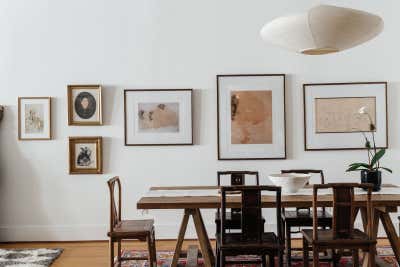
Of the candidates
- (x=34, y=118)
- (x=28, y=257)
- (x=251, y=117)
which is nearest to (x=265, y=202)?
(x=251, y=117)

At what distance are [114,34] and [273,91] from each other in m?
1.85

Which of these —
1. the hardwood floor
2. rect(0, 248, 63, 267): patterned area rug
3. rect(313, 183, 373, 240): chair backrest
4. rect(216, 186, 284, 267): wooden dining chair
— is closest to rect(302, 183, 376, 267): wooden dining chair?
rect(313, 183, 373, 240): chair backrest

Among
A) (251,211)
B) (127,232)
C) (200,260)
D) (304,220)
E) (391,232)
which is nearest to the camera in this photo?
(251,211)

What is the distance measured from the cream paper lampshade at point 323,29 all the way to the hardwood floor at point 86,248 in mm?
2461

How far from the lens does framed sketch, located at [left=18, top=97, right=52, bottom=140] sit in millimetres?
5043

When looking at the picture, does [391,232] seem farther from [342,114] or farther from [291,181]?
[342,114]

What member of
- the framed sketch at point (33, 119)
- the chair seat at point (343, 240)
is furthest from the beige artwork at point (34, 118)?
the chair seat at point (343, 240)

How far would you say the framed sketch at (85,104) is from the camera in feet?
16.5

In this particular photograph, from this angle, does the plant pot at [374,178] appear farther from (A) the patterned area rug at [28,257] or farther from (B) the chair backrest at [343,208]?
(A) the patterned area rug at [28,257]

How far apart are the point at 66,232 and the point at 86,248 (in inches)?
16.3

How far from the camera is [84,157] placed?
16.6 feet

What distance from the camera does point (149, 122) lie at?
5039 millimetres

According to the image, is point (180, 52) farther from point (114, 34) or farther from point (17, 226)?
point (17, 226)

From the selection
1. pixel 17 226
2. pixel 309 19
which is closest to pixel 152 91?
pixel 17 226
